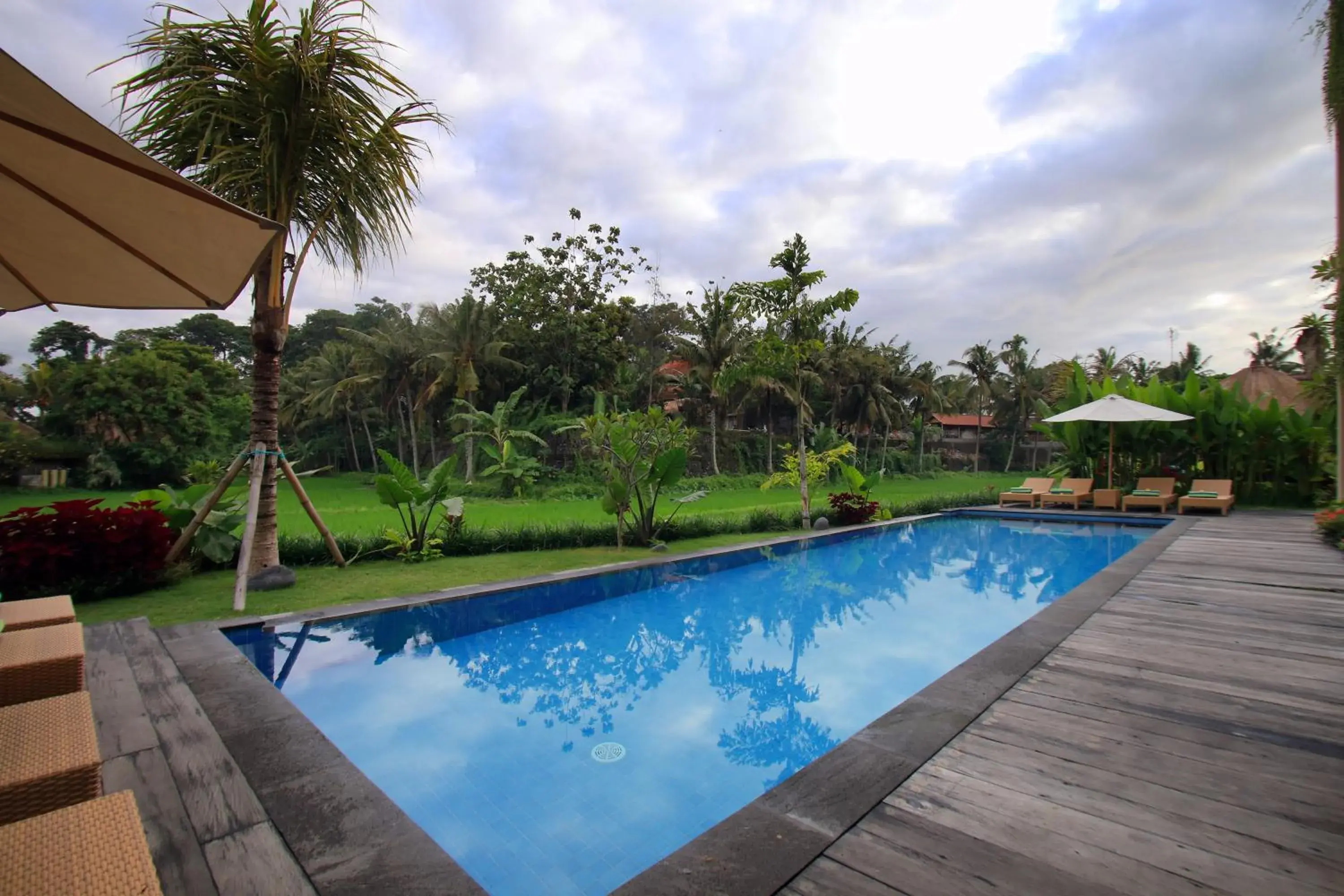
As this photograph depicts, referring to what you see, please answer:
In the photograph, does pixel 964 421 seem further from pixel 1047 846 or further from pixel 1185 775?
pixel 1047 846

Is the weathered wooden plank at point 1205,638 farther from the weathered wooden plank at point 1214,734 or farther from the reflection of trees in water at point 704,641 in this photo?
the reflection of trees in water at point 704,641

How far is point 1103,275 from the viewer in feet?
53.7

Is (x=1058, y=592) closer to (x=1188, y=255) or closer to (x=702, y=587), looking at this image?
A: (x=702, y=587)

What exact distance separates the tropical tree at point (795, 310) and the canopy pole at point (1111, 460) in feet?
22.1

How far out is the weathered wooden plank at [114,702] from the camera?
2670mm

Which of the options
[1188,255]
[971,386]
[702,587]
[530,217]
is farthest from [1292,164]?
[971,386]

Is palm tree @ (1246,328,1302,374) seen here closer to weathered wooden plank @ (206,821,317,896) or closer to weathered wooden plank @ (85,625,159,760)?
weathered wooden plank @ (206,821,317,896)

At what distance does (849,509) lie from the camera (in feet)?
40.1

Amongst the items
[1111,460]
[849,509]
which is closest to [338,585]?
[849,509]

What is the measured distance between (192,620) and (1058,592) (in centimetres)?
931

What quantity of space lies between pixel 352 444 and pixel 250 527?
2520 centimetres

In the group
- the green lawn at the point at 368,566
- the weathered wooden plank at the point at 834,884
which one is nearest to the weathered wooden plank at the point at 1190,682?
the weathered wooden plank at the point at 834,884

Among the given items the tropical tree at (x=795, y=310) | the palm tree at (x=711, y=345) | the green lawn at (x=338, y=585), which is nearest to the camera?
the green lawn at (x=338, y=585)

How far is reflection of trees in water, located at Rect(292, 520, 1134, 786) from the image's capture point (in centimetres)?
416
